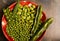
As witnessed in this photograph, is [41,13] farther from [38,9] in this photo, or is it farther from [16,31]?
[16,31]

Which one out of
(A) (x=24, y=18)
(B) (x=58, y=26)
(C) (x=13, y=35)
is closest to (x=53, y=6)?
(B) (x=58, y=26)

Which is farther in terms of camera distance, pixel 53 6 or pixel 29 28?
pixel 53 6

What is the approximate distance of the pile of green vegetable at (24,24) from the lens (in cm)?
131

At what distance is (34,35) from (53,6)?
273mm

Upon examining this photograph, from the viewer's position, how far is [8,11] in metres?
1.32

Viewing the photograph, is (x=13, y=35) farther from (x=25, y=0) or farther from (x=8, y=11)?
(x=25, y=0)

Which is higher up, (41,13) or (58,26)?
(41,13)

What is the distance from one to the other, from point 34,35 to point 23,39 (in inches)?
2.8

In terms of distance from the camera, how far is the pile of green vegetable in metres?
1.31

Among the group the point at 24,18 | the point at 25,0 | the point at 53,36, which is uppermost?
the point at 25,0

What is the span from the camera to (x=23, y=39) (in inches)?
51.5

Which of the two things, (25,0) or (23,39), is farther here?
(25,0)

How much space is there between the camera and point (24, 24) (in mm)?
1328

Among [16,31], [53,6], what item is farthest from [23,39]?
[53,6]
